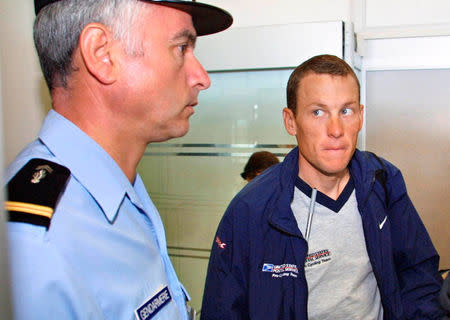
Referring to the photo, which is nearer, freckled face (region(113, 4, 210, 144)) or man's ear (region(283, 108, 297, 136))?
freckled face (region(113, 4, 210, 144))

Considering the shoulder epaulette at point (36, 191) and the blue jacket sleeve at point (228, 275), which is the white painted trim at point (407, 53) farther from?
the shoulder epaulette at point (36, 191)

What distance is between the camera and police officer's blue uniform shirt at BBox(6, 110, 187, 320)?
58 centimetres

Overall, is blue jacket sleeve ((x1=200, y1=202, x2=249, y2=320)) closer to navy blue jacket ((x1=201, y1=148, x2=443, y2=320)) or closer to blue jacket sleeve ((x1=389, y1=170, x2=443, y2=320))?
navy blue jacket ((x1=201, y1=148, x2=443, y2=320))

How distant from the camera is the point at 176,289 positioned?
0.89 metres

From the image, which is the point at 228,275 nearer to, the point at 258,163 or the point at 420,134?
the point at 258,163

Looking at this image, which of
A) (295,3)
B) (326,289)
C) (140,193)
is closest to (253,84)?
(295,3)

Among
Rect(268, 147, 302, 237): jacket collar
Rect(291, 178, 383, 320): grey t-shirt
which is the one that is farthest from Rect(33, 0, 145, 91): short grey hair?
Rect(291, 178, 383, 320): grey t-shirt

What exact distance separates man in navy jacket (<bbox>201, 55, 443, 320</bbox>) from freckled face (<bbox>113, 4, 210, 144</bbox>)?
575 mm

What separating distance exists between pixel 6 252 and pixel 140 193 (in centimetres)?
77

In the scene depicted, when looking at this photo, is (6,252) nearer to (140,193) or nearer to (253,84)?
(140,193)

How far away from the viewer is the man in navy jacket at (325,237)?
1.28 metres

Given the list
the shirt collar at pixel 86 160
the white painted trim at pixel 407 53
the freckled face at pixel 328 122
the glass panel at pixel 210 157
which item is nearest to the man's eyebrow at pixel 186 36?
the shirt collar at pixel 86 160

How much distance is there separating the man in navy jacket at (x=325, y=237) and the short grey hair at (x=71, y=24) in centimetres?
74

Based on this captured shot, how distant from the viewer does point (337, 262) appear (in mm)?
1318
